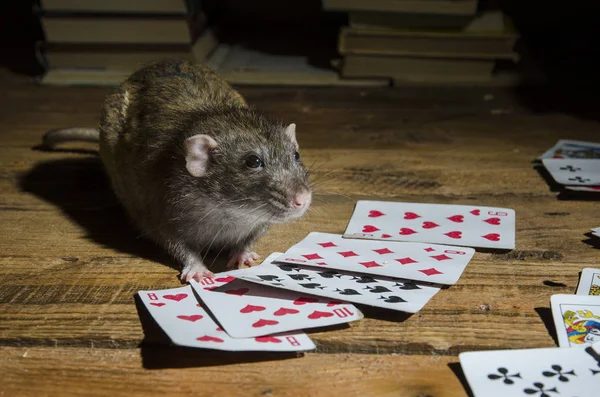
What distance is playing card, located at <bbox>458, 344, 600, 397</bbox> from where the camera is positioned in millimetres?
1737

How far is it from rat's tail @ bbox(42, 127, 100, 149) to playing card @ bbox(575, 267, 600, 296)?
202cm

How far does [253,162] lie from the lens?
2.24 metres

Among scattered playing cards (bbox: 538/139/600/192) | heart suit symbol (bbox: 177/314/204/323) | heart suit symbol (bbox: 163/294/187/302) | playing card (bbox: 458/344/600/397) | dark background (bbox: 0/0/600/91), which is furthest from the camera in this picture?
dark background (bbox: 0/0/600/91)

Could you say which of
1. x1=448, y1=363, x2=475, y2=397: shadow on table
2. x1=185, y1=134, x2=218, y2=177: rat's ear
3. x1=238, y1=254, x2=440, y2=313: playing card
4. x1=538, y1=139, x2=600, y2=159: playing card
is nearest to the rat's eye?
x1=185, y1=134, x2=218, y2=177: rat's ear

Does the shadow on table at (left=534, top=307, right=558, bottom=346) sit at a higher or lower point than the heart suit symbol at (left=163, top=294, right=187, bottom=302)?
lower

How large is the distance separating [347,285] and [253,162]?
0.46 m

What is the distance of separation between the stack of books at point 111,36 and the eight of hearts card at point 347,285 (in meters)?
2.39

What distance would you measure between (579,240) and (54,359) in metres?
1.72

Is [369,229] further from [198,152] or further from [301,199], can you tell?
[198,152]

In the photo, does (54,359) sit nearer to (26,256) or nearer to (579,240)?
(26,256)

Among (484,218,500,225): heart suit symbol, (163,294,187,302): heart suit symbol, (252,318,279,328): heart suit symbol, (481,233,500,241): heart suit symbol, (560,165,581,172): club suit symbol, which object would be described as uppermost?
(252,318,279,328): heart suit symbol

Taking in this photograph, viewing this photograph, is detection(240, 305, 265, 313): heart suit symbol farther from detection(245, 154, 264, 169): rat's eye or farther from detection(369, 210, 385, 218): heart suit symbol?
detection(369, 210, 385, 218): heart suit symbol

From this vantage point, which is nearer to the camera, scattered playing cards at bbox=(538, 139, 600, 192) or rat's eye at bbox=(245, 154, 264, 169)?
rat's eye at bbox=(245, 154, 264, 169)

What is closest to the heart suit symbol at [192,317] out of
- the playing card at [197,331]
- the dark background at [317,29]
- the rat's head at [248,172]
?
the playing card at [197,331]
